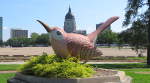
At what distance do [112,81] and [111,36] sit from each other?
11228 cm

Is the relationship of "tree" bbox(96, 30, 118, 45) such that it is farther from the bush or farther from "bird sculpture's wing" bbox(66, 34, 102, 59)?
the bush

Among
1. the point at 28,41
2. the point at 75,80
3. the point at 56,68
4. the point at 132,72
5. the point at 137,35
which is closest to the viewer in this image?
the point at 75,80

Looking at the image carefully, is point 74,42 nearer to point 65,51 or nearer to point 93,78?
point 65,51

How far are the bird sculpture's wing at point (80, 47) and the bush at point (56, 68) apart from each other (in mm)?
382

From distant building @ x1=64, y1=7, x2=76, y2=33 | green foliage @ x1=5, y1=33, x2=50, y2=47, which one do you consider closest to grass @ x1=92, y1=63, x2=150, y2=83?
distant building @ x1=64, y1=7, x2=76, y2=33

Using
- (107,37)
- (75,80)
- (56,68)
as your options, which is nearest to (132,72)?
(56,68)

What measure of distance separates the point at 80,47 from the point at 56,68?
181 cm

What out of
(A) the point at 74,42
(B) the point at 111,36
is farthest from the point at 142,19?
(B) the point at 111,36

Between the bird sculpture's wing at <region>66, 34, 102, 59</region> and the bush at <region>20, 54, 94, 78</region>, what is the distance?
1.25 ft

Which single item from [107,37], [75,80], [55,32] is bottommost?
[75,80]

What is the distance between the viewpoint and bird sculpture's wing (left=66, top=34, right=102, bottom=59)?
41.0ft

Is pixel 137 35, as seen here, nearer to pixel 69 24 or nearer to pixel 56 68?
pixel 69 24

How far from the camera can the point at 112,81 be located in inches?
444

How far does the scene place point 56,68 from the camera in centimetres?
1113
